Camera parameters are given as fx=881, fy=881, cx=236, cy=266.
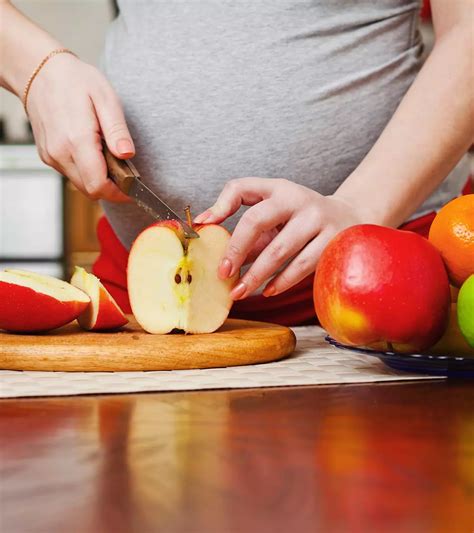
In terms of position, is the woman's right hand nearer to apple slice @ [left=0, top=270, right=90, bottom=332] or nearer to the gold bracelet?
the gold bracelet

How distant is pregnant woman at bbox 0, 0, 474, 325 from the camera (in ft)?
3.12

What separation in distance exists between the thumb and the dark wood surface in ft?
1.20

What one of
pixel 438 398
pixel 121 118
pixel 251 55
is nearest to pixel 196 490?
pixel 438 398

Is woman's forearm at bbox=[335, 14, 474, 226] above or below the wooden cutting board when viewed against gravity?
above

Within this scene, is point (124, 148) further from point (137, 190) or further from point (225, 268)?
point (225, 268)

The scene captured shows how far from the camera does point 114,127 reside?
93cm

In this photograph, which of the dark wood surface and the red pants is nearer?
the dark wood surface

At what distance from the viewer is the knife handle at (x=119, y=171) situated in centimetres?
91

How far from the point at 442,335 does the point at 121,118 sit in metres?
0.43

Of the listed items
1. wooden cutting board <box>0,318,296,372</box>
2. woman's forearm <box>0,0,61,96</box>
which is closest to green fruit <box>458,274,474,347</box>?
wooden cutting board <box>0,318,296,372</box>

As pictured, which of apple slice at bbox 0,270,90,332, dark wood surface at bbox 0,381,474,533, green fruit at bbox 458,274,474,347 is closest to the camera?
dark wood surface at bbox 0,381,474,533

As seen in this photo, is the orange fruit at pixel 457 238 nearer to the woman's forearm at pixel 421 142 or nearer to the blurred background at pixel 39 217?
the woman's forearm at pixel 421 142

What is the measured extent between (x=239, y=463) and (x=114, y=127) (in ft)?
1.92

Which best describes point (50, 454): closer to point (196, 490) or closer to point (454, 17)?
point (196, 490)
